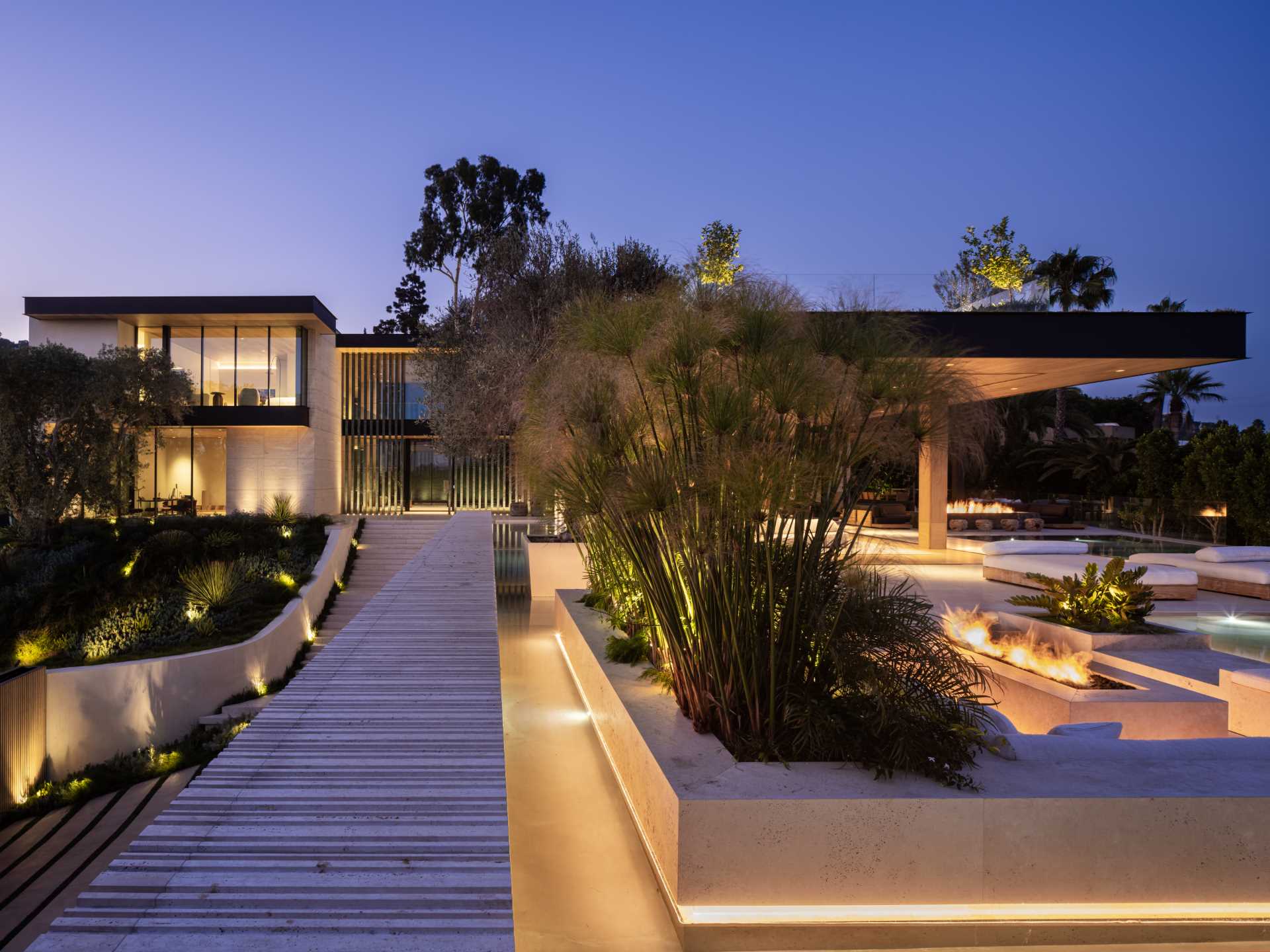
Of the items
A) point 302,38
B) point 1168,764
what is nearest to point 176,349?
point 302,38

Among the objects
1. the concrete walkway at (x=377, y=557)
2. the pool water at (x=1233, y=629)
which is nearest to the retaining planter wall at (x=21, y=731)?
the concrete walkway at (x=377, y=557)

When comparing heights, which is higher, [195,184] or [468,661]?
[195,184]

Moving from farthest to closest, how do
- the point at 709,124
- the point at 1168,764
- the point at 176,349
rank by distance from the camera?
the point at 709,124 → the point at 176,349 → the point at 1168,764

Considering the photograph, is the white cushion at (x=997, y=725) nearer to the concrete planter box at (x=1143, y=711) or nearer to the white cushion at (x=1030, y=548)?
the concrete planter box at (x=1143, y=711)

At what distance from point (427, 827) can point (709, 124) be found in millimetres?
29114

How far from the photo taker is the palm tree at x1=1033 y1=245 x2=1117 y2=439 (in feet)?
90.3

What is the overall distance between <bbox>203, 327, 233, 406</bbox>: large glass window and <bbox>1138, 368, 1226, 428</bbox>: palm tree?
3205 cm

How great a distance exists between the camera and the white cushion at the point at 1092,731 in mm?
4012

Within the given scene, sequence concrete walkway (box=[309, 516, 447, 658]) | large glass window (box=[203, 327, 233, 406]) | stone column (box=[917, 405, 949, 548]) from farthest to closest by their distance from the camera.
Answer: large glass window (box=[203, 327, 233, 406]) → stone column (box=[917, 405, 949, 548]) → concrete walkway (box=[309, 516, 447, 658])

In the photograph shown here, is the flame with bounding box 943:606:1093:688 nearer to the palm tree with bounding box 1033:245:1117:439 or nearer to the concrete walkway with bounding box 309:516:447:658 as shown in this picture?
the concrete walkway with bounding box 309:516:447:658

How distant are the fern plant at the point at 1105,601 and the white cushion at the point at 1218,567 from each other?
171 inches

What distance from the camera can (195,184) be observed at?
31.1 metres

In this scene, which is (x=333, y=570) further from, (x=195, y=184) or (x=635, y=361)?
(x=195, y=184)

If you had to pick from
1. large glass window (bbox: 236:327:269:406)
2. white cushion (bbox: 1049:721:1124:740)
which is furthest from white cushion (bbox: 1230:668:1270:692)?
large glass window (bbox: 236:327:269:406)
